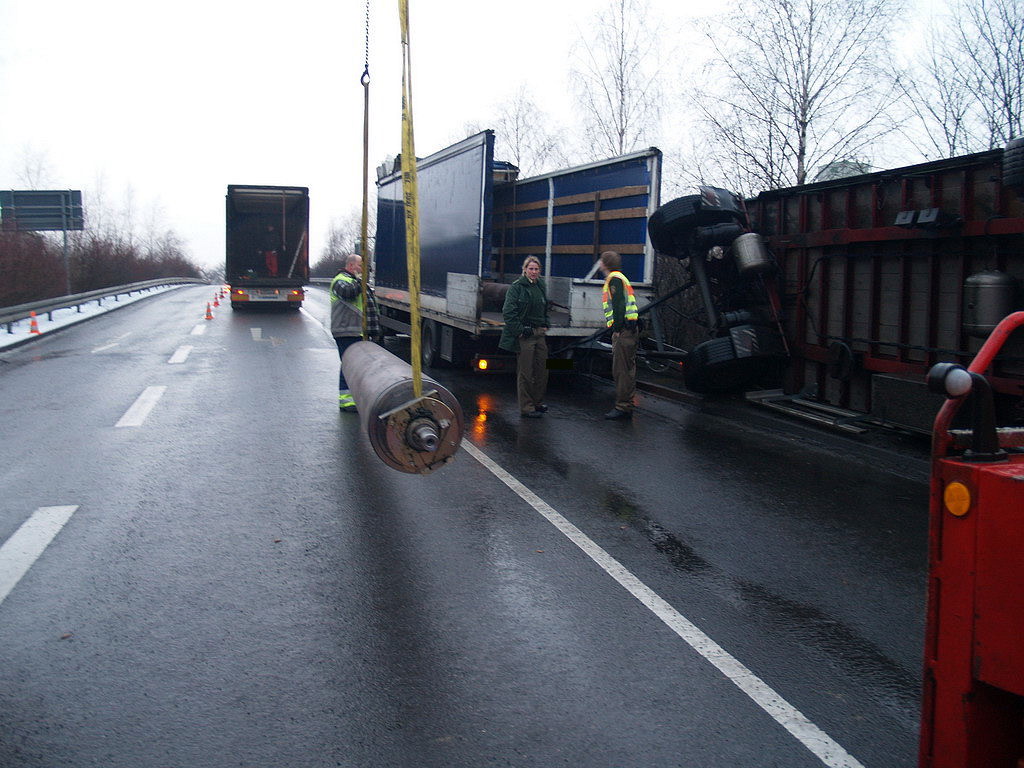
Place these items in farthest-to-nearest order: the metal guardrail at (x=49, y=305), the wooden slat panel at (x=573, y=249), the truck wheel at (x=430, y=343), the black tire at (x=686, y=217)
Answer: the metal guardrail at (x=49, y=305), the truck wheel at (x=430, y=343), the wooden slat panel at (x=573, y=249), the black tire at (x=686, y=217)

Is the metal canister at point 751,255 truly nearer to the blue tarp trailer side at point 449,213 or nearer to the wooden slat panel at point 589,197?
the wooden slat panel at point 589,197

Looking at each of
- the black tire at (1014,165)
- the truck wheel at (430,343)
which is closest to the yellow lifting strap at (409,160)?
the black tire at (1014,165)

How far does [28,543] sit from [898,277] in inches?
316

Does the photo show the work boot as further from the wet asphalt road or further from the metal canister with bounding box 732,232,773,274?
the metal canister with bounding box 732,232,773,274

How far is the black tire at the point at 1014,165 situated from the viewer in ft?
23.4

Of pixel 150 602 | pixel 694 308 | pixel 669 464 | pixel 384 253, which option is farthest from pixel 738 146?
pixel 150 602

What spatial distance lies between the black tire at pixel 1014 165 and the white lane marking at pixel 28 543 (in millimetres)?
7645

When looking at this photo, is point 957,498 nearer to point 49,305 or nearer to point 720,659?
point 720,659

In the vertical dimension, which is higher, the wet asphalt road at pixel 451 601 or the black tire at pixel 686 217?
the black tire at pixel 686 217

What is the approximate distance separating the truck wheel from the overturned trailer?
5241mm

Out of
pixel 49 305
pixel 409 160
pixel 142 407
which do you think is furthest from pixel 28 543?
pixel 49 305

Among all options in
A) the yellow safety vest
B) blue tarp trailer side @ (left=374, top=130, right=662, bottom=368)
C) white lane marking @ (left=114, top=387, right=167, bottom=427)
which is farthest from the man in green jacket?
white lane marking @ (left=114, top=387, right=167, bottom=427)

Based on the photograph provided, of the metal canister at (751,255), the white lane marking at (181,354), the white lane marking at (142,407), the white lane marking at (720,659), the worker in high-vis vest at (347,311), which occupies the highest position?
the metal canister at (751,255)

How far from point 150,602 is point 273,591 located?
0.63m
